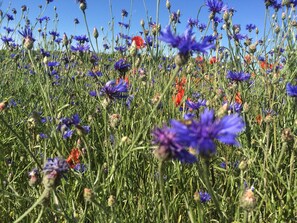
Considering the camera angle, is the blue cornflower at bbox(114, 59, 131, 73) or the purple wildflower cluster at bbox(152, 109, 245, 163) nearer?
the purple wildflower cluster at bbox(152, 109, 245, 163)

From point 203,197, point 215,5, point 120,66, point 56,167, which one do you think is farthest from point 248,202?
point 215,5

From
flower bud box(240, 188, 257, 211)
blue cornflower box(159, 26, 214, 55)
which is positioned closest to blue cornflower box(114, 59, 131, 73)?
blue cornflower box(159, 26, 214, 55)

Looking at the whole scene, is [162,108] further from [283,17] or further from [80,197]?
[283,17]

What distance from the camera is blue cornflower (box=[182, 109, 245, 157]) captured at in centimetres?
69

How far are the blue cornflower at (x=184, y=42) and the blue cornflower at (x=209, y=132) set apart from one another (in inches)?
10.7

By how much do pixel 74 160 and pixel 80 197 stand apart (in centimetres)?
25

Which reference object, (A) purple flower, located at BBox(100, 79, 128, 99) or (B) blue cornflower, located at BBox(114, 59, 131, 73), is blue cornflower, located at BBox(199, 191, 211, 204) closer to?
(A) purple flower, located at BBox(100, 79, 128, 99)

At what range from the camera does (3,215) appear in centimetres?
159

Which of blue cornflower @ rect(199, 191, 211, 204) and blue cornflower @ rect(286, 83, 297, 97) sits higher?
blue cornflower @ rect(286, 83, 297, 97)

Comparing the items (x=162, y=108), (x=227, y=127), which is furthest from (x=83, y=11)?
(x=227, y=127)

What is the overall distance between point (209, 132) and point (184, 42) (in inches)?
12.9

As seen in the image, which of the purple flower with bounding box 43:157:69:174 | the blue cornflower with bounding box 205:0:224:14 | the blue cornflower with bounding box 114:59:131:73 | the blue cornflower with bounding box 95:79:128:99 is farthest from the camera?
the blue cornflower with bounding box 205:0:224:14

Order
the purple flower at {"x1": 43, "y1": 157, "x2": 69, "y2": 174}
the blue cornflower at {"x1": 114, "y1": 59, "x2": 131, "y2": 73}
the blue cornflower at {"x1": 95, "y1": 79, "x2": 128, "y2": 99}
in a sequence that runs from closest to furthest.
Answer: the purple flower at {"x1": 43, "y1": 157, "x2": 69, "y2": 174} < the blue cornflower at {"x1": 95, "y1": 79, "x2": 128, "y2": 99} < the blue cornflower at {"x1": 114, "y1": 59, "x2": 131, "y2": 73}

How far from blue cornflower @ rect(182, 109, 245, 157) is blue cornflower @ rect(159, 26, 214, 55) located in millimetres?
271
